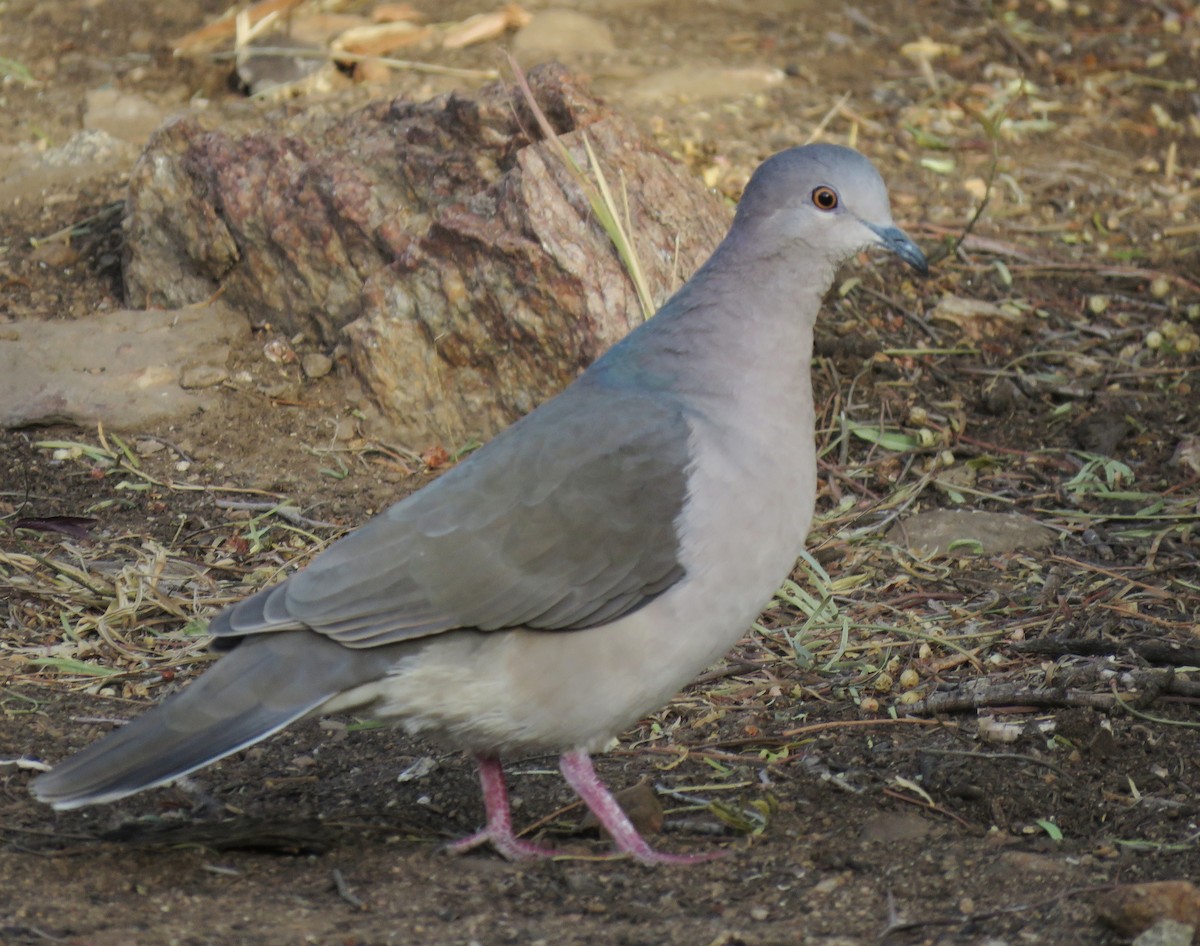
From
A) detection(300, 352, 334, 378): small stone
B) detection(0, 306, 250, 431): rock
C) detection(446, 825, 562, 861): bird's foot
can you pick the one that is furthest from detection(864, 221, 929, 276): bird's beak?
detection(0, 306, 250, 431): rock

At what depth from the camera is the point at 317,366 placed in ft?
19.4

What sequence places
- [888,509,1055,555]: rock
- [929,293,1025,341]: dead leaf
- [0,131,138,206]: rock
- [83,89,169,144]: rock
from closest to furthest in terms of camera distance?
[888,509,1055,555]: rock → [929,293,1025,341]: dead leaf → [0,131,138,206]: rock → [83,89,169,144]: rock

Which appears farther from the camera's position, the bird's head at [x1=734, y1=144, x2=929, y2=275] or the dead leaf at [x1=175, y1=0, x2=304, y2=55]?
the dead leaf at [x1=175, y1=0, x2=304, y2=55]

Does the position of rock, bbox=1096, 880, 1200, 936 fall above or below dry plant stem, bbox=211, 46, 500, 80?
below

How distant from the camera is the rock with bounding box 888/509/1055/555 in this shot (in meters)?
5.17

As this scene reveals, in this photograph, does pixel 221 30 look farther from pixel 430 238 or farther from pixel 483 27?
pixel 430 238

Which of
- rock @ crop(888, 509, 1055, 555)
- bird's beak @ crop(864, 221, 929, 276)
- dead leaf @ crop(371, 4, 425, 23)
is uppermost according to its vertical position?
bird's beak @ crop(864, 221, 929, 276)

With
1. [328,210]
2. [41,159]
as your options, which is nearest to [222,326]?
[328,210]

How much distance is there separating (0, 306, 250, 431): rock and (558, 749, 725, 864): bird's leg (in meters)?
2.72

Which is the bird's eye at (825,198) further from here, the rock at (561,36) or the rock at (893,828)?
the rock at (561,36)

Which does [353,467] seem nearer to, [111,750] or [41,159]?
[111,750]

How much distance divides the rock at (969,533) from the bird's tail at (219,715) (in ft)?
7.70

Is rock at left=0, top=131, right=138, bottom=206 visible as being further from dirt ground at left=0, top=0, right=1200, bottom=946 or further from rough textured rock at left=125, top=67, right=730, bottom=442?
rough textured rock at left=125, top=67, right=730, bottom=442

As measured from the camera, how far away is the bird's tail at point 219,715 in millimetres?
3238
